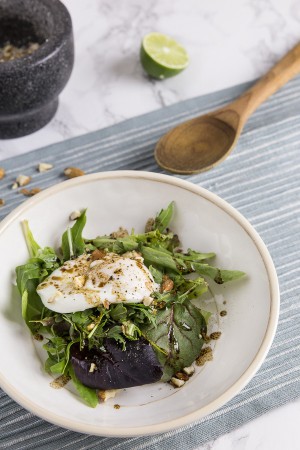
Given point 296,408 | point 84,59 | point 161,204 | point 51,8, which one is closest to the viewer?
point 296,408

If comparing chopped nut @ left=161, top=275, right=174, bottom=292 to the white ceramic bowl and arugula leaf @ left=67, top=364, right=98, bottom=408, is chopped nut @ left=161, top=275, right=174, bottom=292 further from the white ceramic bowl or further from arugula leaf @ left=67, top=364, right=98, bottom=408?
arugula leaf @ left=67, top=364, right=98, bottom=408

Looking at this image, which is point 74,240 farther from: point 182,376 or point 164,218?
point 182,376

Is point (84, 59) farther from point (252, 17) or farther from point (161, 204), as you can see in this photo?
point (161, 204)

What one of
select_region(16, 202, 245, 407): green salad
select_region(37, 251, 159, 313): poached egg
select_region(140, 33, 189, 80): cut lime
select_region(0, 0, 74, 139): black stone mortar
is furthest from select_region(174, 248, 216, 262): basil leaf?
select_region(140, 33, 189, 80): cut lime

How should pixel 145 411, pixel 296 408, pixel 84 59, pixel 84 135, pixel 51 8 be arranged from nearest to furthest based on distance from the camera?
1. pixel 145 411
2. pixel 296 408
3. pixel 51 8
4. pixel 84 135
5. pixel 84 59

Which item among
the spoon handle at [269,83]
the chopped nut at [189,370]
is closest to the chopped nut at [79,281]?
the chopped nut at [189,370]

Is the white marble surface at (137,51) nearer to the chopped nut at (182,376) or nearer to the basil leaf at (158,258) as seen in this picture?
the basil leaf at (158,258)

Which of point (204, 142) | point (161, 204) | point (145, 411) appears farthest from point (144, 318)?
point (204, 142)

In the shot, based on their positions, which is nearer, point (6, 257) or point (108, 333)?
point (108, 333)

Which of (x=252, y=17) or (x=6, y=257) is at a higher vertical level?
(x=252, y=17)
